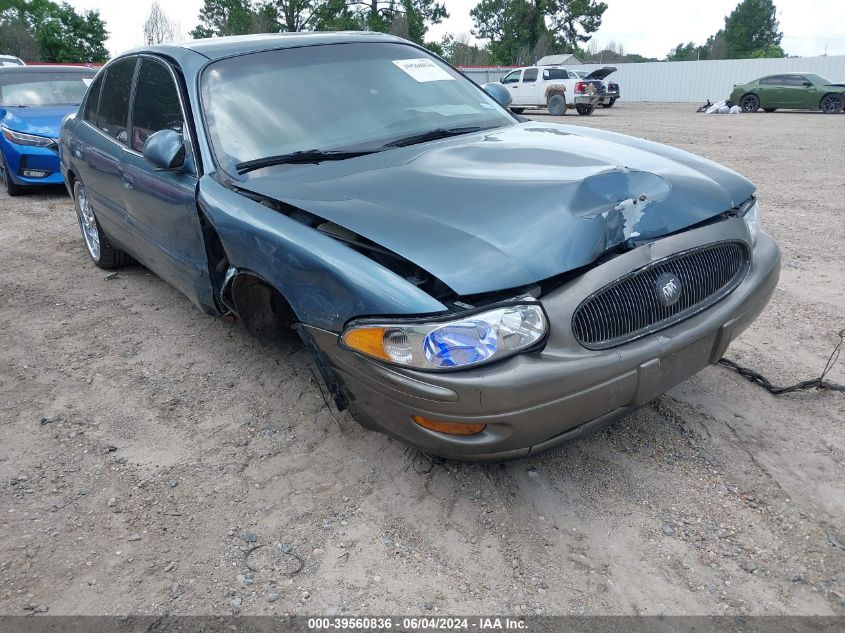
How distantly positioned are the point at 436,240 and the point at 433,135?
48.5 inches

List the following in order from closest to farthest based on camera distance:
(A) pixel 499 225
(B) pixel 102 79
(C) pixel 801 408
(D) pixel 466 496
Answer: (A) pixel 499 225 < (D) pixel 466 496 < (C) pixel 801 408 < (B) pixel 102 79

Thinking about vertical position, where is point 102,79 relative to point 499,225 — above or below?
above

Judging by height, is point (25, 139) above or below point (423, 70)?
below

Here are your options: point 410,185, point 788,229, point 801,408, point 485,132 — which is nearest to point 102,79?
point 485,132

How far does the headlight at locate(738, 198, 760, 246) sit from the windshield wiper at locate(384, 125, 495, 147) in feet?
4.30

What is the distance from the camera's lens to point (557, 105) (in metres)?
23.5

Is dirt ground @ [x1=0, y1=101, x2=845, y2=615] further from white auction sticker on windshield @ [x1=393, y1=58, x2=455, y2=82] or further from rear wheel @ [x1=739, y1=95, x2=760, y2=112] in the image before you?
rear wheel @ [x1=739, y1=95, x2=760, y2=112]

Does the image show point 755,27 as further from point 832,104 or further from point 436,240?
point 436,240

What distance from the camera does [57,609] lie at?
212 centimetres

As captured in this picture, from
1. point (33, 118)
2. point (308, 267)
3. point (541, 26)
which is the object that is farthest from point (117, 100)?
point (541, 26)

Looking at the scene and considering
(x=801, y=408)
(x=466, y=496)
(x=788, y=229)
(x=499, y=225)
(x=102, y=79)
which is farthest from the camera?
(x=788, y=229)

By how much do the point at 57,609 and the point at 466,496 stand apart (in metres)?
1.39

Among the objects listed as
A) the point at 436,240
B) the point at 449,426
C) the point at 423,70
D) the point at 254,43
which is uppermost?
the point at 254,43

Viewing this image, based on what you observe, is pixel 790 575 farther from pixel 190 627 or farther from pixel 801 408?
pixel 190 627
